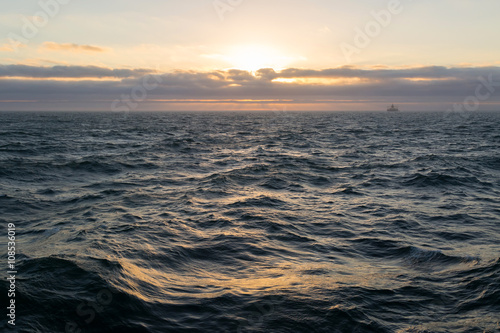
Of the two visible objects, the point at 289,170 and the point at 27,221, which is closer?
the point at 27,221

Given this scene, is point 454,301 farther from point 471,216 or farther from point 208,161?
point 208,161

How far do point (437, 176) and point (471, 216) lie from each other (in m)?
7.44

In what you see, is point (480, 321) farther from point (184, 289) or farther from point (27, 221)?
point (27, 221)

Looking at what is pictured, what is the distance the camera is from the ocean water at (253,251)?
6.62m

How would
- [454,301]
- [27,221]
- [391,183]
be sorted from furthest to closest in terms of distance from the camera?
1. [391,183]
2. [27,221]
3. [454,301]

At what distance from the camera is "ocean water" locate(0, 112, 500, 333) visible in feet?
21.7

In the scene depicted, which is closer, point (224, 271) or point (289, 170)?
point (224, 271)

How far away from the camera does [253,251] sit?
10.3m

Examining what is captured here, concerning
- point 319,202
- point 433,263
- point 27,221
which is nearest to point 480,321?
point 433,263

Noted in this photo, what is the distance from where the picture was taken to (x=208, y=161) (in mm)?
28469

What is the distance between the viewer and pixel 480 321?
6.46m

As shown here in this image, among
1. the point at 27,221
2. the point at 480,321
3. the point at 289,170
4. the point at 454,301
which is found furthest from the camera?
the point at 289,170

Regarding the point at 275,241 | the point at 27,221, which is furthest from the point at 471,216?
the point at 27,221

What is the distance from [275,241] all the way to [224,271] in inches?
105
